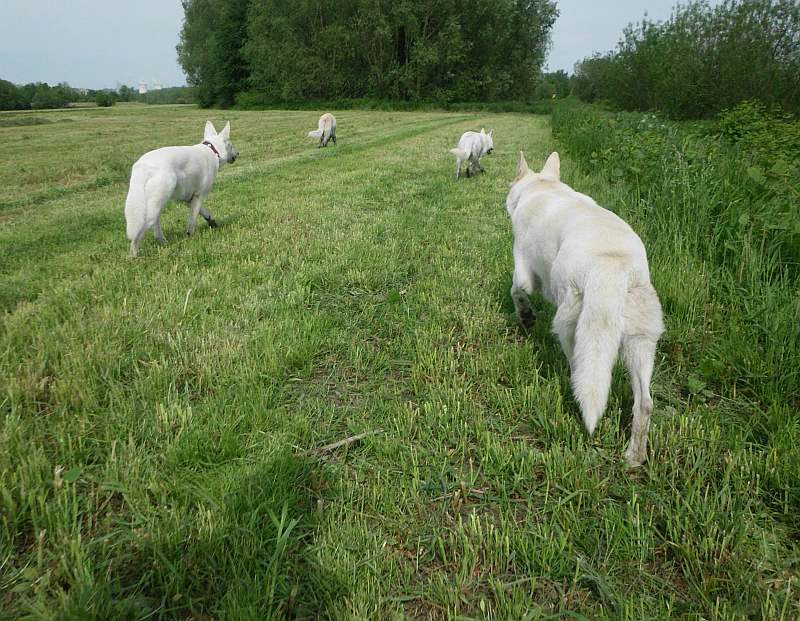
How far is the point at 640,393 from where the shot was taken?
203 centimetres

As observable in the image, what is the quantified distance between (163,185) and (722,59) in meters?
29.7

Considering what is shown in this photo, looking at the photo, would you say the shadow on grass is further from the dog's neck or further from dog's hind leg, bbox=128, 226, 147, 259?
the dog's neck

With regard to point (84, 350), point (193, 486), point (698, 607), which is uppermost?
point (84, 350)

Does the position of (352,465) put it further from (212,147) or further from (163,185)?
(212,147)

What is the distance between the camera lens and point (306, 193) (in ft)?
26.5

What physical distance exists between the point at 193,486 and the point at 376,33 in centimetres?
5308

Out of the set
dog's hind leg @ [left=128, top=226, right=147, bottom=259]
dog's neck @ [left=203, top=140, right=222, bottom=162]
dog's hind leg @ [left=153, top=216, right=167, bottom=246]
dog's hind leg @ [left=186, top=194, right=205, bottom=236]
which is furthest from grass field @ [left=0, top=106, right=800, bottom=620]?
dog's neck @ [left=203, top=140, right=222, bottom=162]

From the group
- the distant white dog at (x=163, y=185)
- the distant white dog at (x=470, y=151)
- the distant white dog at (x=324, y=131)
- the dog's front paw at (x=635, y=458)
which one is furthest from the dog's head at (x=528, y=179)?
the distant white dog at (x=324, y=131)

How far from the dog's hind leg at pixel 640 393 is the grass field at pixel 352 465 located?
82 millimetres

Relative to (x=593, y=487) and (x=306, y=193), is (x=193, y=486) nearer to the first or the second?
(x=593, y=487)

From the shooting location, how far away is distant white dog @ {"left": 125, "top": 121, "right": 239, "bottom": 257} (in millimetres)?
4621

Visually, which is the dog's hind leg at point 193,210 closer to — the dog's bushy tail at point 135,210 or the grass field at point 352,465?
the dog's bushy tail at point 135,210

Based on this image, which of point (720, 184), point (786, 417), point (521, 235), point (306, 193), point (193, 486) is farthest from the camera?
point (306, 193)

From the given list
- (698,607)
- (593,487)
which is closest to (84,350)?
(593,487)
